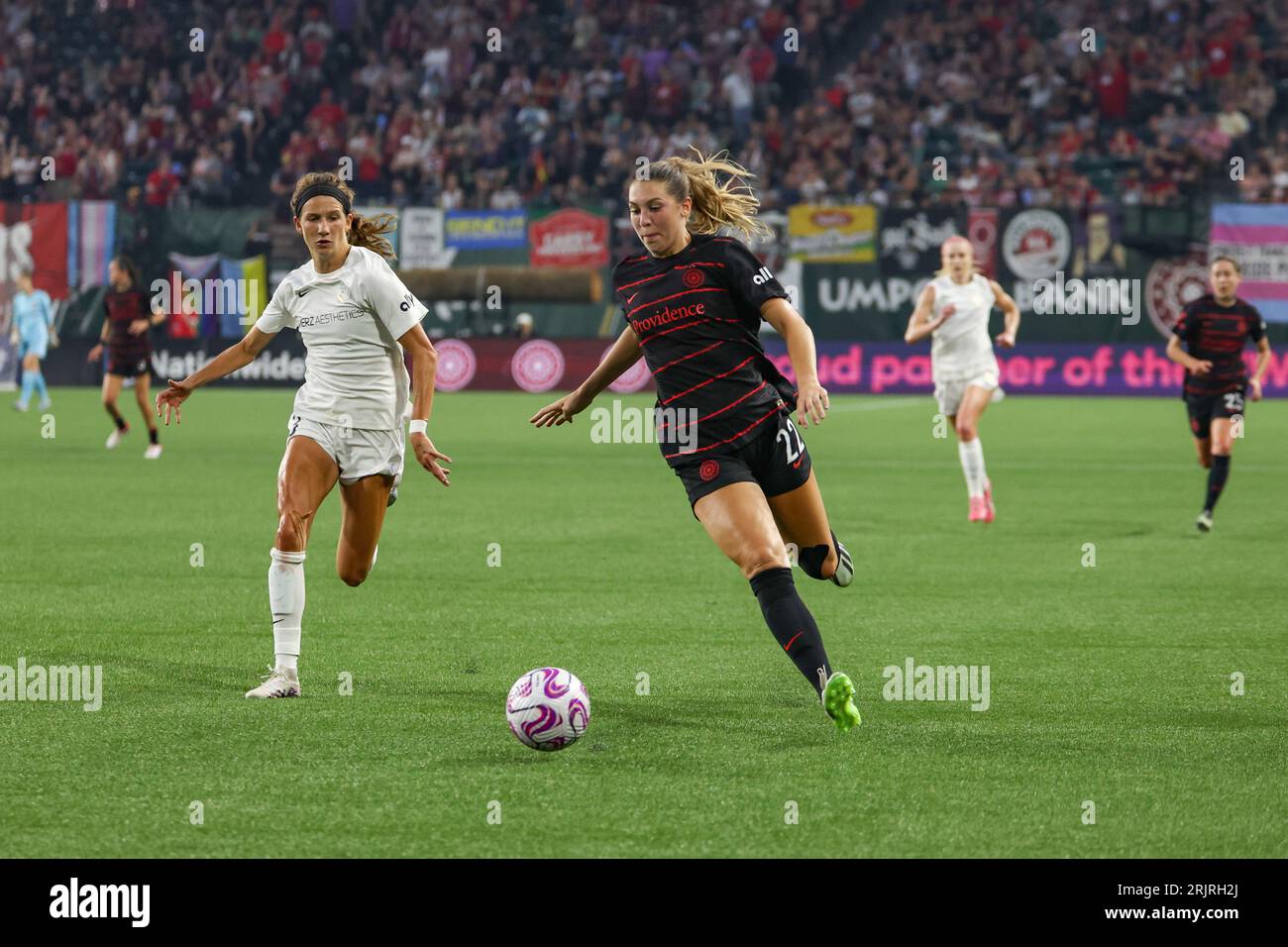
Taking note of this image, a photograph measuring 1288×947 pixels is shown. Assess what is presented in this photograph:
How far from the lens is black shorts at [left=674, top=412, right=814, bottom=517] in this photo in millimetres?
6984

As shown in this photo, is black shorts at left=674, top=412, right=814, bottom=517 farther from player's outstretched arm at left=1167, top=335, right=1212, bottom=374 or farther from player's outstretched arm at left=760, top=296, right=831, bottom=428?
player's outstretched arm at left=1167, top=335, right=1212, bottom=374

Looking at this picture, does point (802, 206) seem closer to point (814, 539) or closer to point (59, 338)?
point (59, 338)

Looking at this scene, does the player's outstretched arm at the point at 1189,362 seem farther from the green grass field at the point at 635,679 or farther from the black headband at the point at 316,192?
the black headband at the point at 316,192

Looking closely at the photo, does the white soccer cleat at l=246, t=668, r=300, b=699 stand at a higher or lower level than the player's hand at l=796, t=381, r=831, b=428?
lower

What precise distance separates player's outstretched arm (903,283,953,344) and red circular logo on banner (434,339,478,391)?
18.7 metres

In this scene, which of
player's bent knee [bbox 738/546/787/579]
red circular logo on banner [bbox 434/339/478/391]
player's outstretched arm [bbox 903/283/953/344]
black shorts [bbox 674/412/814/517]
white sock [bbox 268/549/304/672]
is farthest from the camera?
red circular logo on banner [bbox 434/339/478/391]

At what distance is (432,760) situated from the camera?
6273mm

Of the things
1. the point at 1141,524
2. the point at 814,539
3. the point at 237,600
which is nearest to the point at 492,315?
the point at 1141,524

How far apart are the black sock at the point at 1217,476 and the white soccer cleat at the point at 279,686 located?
901cm

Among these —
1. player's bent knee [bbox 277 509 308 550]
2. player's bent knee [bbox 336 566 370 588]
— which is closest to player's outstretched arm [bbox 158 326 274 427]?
player's bent knee [bbox 277 509 308 550]

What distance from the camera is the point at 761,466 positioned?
7109 mm

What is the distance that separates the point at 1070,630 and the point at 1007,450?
1238 centimetres

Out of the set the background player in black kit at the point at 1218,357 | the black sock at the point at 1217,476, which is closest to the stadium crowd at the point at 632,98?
the background player in black kit at the point at 1218,357

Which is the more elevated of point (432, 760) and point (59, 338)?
point (59, 338)
